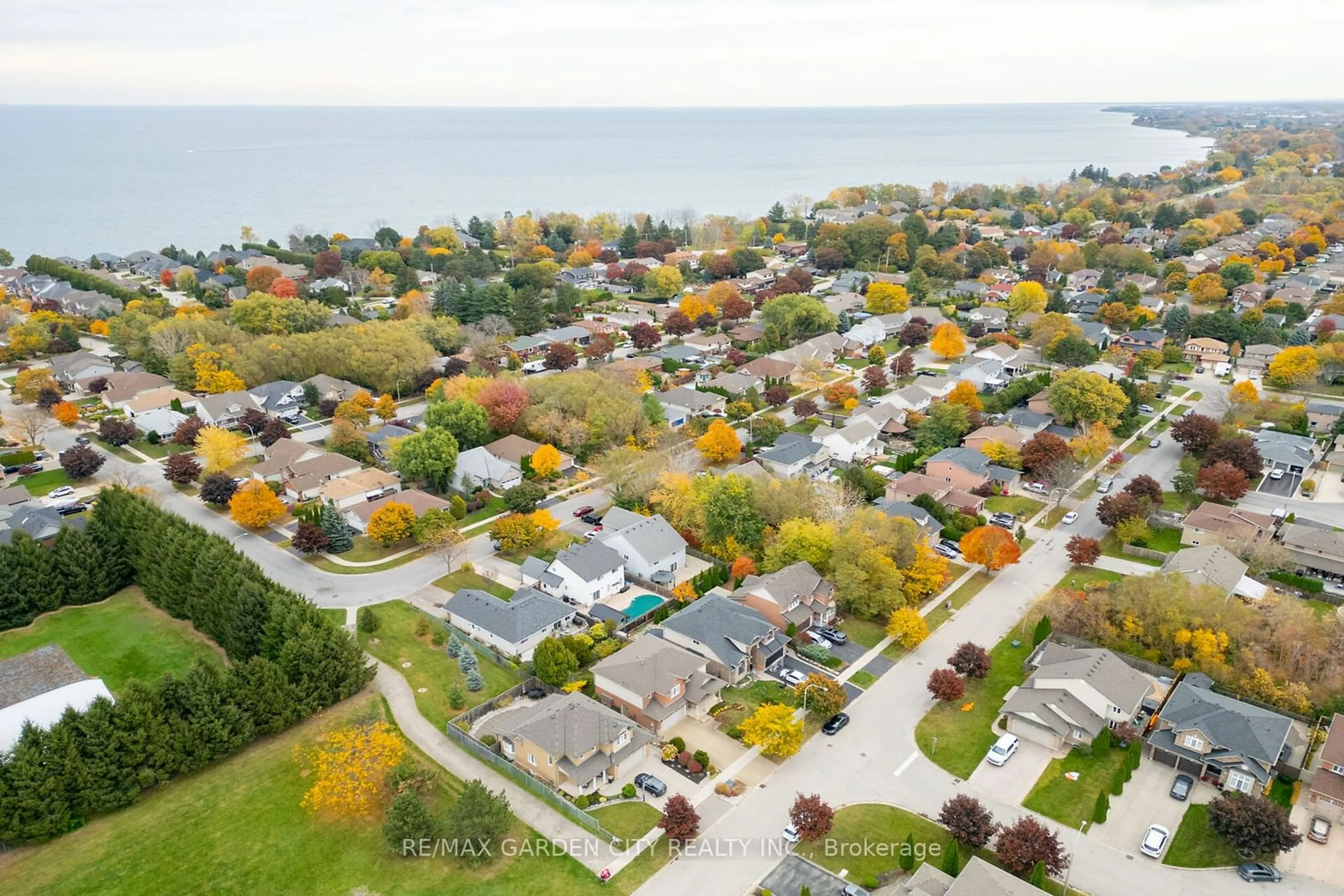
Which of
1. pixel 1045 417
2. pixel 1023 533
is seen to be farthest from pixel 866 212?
pixel 1023 533

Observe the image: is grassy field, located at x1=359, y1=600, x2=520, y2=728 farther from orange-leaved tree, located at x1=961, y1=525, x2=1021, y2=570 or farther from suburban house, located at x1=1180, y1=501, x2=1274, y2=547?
suburban house, located at x1=1180, y1=501, x2=1274, y2=547

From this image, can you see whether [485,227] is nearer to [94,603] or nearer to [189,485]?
[189,485]

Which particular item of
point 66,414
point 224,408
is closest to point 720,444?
point 224,408

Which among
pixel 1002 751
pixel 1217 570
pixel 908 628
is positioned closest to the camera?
pixel 1002 751

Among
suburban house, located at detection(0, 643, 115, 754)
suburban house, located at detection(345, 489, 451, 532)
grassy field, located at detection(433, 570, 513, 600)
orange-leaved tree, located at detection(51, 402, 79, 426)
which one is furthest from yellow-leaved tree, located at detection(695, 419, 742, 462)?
orange-leaved tree, located at detection(51, 402, 79, 426)

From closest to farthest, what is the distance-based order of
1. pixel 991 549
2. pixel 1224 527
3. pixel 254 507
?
pixel 991 549
pixel 1224 527
pixel 254 507

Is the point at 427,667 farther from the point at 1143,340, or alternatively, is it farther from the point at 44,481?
the point at 1143,340

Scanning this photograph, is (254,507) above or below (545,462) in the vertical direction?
above
